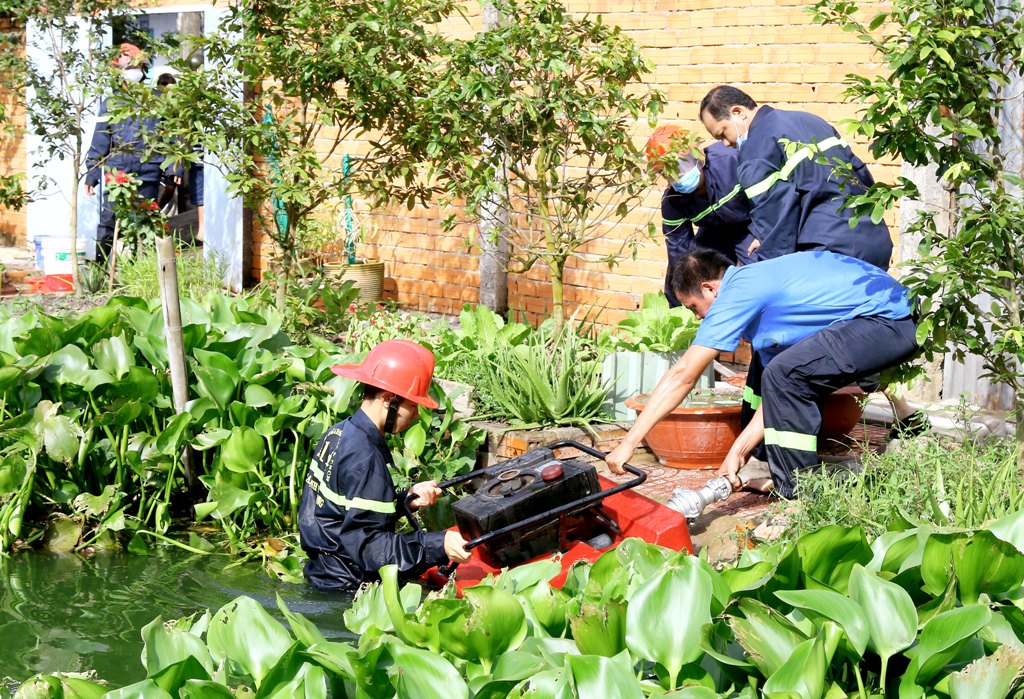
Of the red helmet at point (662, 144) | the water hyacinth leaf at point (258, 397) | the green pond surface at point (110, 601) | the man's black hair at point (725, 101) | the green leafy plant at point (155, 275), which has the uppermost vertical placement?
the man's black hair at point (725, 101)

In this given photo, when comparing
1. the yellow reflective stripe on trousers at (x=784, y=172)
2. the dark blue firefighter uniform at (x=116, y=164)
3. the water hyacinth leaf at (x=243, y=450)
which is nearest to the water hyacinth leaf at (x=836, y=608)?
the yellow reflective stripe on trousers at (x=784, y=172)

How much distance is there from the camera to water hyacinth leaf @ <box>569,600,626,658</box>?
2609mm

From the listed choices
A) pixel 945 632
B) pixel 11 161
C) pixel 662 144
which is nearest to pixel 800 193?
pixel 662 144

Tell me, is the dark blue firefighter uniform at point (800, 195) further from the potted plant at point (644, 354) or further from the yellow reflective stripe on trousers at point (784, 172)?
the potted plant at point (644, 354)

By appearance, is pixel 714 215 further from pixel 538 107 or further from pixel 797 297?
pixel 797 297

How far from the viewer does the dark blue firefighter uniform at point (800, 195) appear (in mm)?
6070

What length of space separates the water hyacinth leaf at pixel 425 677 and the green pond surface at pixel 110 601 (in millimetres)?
2579

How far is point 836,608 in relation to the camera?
2.54 meters

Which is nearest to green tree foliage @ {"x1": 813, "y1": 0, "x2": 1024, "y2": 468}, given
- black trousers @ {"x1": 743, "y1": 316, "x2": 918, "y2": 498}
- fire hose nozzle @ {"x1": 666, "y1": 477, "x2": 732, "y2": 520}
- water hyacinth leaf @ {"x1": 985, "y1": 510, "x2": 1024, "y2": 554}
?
black trousers @ {"x1": 743, "y1": 316, "x2": 918, "y2": 498}

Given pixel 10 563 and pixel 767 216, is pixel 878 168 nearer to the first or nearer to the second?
pixel 767 216

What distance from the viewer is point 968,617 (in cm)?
252

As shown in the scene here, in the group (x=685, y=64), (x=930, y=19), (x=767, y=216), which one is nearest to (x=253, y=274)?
(x=685, y=64)

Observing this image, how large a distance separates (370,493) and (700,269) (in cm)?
186

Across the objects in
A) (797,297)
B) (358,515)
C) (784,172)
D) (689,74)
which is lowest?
(358,515)
